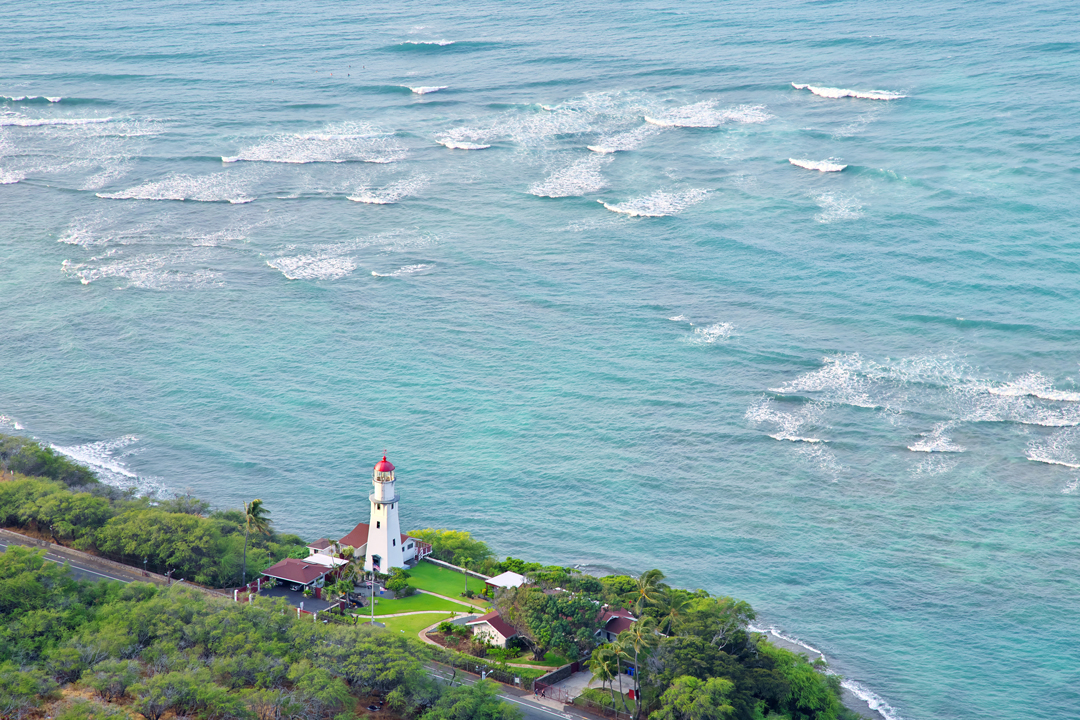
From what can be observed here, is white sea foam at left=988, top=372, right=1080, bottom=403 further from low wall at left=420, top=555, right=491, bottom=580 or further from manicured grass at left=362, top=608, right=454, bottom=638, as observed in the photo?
manicured grass at left=362, top=608, right=454, bottom=638

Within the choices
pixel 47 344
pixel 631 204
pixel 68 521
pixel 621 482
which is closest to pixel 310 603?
pixel 68 521

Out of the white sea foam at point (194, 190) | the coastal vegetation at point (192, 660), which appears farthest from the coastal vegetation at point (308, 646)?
the white sea foam at point (194, 190)

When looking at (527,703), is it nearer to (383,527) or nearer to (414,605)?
(414,605)

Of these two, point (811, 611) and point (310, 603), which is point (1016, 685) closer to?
point (811, 611)

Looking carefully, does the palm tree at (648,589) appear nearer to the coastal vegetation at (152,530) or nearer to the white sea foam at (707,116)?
the coastal vegetation at (152,530)

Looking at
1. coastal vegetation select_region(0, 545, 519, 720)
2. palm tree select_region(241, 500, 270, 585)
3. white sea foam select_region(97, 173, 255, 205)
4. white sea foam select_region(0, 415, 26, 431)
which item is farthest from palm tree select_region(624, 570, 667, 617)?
white sea foam select_region(97, 173, 255, 205)

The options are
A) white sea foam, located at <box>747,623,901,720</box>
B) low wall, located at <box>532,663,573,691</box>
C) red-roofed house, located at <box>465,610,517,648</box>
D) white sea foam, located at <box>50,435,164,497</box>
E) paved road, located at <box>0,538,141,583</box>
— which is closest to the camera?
low wall, located at <box>532,663,573,691</box>
